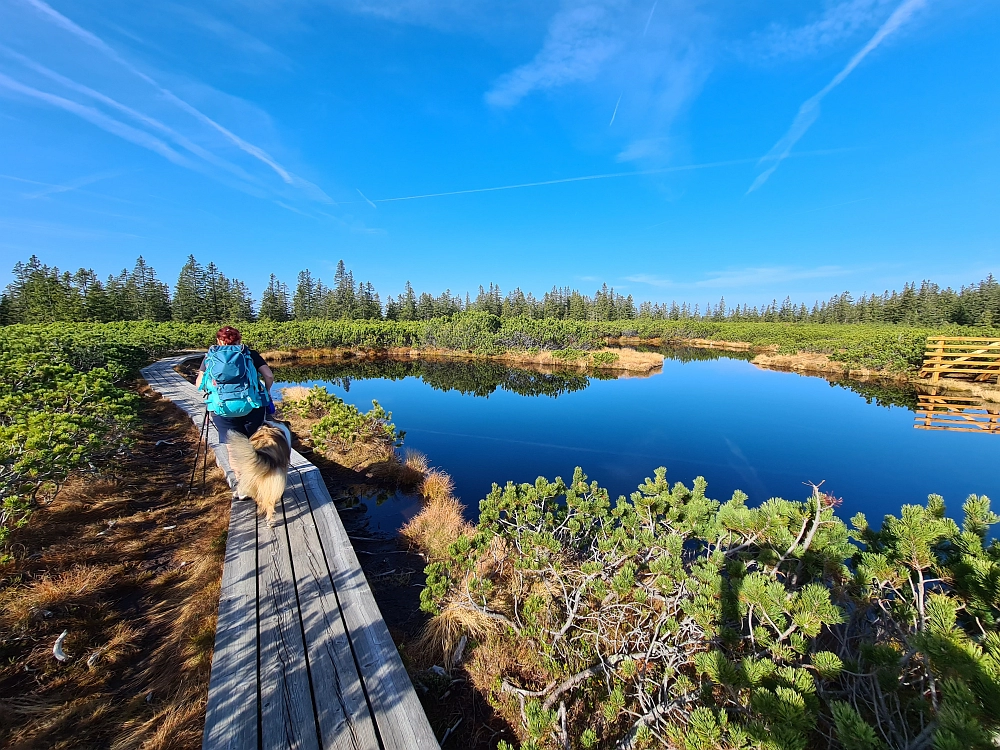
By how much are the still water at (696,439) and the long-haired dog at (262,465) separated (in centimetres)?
240

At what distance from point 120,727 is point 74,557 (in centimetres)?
239

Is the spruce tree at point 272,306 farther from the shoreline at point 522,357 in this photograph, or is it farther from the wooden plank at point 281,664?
the wooden plank at point 281,664

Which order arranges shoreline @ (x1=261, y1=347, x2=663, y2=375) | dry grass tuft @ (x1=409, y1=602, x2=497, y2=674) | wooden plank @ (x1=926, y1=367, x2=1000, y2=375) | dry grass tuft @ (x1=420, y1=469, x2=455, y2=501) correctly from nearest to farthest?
1. dry grass tuft @ (x1=409, y1=602, x2=497, y2=674)
2. dry grass tuft @ (x1=420, y1=469, x2=455, y2=501)
3. wooden plank @ (x1=926, y1=367, x2=1000, y2=375)
4. shoreline @ (x1=261, y1=347, x2=663, y2=375)

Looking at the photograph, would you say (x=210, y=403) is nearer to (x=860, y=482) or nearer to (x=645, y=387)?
(x=860, y=482)

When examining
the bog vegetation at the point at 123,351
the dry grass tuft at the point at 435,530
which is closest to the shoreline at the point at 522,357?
the bog vegetation at the point at 123,351

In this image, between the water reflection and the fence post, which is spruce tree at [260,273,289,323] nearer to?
the water reflection

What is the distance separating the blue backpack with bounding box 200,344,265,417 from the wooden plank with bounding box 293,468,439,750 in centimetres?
161

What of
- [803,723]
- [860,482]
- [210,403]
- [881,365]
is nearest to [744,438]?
[860,482]

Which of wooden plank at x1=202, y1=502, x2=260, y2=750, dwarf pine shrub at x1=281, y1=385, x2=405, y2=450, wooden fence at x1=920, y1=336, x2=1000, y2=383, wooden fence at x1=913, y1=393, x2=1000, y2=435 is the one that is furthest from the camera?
wooden fence at x1=920, y1=336, x2=1000, y2=383

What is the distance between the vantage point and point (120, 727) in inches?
86.1

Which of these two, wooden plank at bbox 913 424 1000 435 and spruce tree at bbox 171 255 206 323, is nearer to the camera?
wooden plank at bbox 913 424 1000 435

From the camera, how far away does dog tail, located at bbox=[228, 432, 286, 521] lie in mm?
3842

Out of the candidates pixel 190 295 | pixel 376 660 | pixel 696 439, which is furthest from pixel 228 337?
pixel 190 295

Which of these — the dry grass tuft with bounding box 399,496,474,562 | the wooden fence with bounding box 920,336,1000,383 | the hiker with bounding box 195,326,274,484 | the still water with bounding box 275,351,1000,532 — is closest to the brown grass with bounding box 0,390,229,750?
the hiker with bounding box 195,326,274,484
